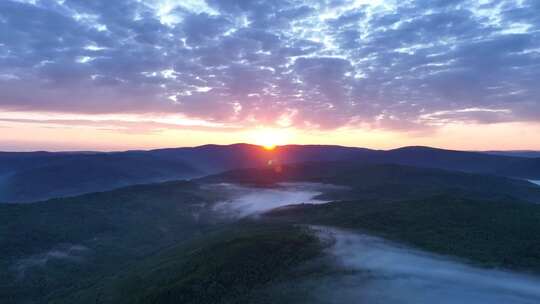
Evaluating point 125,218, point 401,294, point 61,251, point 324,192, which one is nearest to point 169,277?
point 401,294

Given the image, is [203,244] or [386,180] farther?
[386,180]

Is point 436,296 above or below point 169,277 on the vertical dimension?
above

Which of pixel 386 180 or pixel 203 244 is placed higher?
pixel 386 180

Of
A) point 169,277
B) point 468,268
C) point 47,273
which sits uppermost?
point 468,268

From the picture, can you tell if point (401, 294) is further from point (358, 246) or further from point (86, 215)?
point (86, 215)

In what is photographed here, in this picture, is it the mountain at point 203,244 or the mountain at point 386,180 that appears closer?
the mountain at point 203,244

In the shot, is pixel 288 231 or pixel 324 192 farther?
pixel 324 192

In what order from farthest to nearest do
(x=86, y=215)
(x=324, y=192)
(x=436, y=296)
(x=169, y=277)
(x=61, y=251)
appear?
1. (x=324, y=192)
2. (x=86, y=215)
3. (x=61, y=251)
4. (x=169, y=277)
5. (x=436, y=296)

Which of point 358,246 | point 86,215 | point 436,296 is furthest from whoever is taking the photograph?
point 86,215

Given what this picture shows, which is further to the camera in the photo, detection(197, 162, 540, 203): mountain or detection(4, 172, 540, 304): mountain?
detection(197, 162, 540, 203): mountain

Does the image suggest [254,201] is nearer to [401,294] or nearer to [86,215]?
[86,215]
